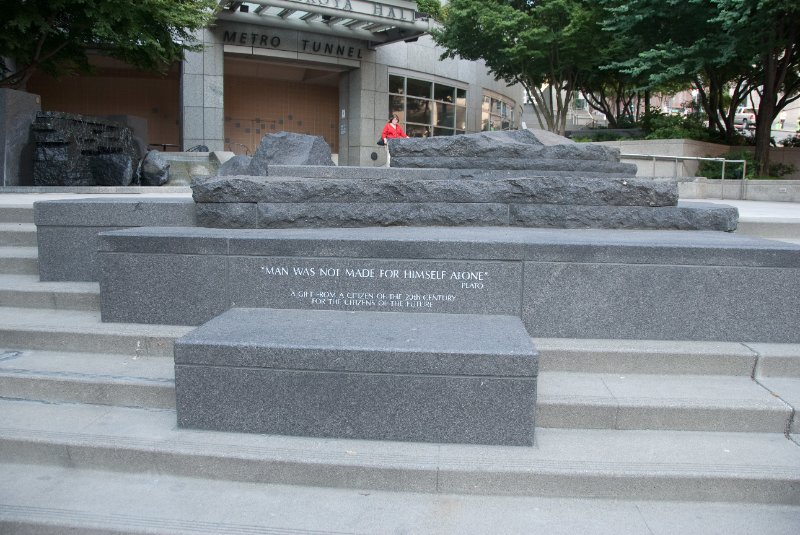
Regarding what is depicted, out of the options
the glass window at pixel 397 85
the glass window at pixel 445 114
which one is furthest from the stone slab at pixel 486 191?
the glass window at pixel 445 114

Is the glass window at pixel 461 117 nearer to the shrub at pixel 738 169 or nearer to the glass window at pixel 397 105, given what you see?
the glass window at pixel 397 105

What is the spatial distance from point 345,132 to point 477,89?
915cm

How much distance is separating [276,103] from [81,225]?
27.4 meters

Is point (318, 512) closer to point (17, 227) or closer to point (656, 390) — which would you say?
point (656, 390)

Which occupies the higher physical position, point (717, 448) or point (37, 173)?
point (37, 173)

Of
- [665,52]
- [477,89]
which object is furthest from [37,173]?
[477,89]

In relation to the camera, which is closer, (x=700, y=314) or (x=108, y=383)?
(x=108, y=383)

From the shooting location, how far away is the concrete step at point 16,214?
699 cm

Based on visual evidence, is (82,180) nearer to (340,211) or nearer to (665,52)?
(340,211)

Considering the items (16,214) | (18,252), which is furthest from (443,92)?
(18,252)

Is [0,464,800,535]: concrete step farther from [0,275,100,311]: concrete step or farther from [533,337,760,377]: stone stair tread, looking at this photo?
[0,275,100,311]: concrete step

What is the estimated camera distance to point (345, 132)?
28.9m

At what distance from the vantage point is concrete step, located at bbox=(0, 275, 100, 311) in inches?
217

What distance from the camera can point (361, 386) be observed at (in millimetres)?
3877
